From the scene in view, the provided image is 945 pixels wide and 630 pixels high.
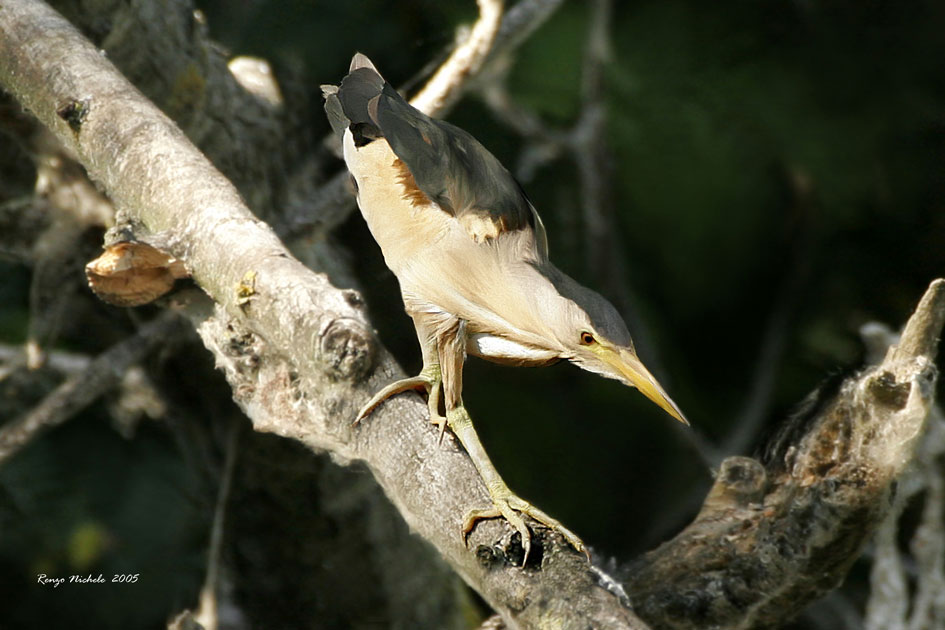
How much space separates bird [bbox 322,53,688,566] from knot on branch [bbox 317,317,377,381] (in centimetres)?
5

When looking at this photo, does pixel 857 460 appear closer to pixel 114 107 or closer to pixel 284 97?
pixel 114 107

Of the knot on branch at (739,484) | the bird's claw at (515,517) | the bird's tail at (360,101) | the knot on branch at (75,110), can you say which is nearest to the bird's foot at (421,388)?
the bird's claw at (515,517)

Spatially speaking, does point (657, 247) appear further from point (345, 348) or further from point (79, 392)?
point (345, 348)

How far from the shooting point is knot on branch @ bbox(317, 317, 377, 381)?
127 centimetres

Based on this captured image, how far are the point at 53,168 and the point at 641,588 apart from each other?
1.53 meters

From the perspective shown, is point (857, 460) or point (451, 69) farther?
point (451, 69)

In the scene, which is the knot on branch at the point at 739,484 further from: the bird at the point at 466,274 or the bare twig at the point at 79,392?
the bare twig at the point at 79,392

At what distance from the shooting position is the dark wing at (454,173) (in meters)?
1.35

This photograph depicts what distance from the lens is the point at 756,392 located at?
324cm

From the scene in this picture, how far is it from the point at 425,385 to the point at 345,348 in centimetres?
17

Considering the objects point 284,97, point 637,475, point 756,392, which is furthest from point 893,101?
point 284,97

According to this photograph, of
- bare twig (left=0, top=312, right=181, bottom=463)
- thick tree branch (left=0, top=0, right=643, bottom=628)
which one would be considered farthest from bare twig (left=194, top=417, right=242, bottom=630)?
thick tree branch (left=0, top=0, right=643, bottom=628)

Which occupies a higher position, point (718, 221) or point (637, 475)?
point (718, 221)

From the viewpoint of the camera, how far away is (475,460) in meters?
1.30
